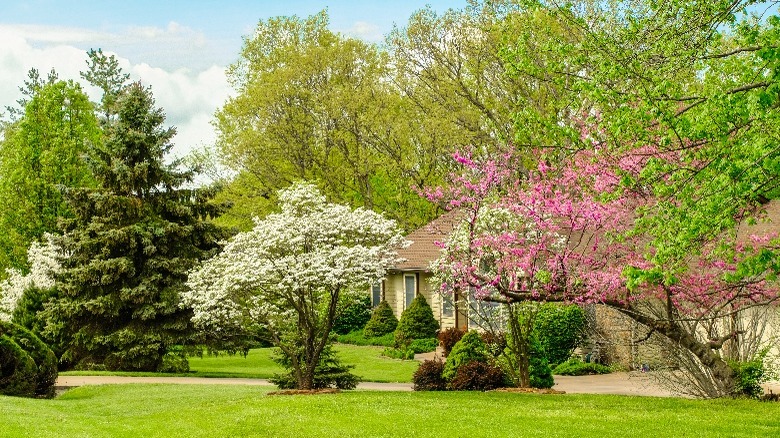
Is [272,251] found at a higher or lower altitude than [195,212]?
lower

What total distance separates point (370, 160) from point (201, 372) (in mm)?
19114

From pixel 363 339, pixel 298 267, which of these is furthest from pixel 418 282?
pixel 298 267

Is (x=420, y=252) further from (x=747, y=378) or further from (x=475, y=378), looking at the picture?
(x=747, y=378)

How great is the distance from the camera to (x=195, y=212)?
1204 inches

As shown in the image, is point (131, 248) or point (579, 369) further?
point (131, 248)

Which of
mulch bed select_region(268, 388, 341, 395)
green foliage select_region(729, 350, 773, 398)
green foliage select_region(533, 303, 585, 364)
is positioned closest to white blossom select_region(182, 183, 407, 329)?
mulch bed select_region(268, 388, 341, 395)

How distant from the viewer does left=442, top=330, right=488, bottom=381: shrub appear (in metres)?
20.7

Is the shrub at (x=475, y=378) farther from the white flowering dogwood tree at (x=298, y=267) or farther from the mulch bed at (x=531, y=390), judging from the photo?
the white flowering dogwood tree at (x=298, y=267)

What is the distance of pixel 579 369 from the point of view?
27.3 metres

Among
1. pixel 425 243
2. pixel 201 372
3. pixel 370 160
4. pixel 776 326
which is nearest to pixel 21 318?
pixel 201 372

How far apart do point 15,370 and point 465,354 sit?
1133cm

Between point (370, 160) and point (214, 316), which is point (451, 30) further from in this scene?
point (214, 316)

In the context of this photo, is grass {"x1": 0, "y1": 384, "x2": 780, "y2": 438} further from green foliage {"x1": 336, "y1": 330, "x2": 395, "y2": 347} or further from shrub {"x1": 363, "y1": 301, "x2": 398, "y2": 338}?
shrub {"x1": 363, "y1": 301, "x2": 398, "y2": 338}

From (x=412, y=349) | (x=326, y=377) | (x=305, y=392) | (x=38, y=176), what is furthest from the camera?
(x=38, y=176)
